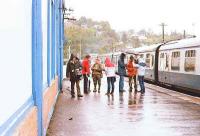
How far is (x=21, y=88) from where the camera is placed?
21.3 ft

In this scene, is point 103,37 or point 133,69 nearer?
point 133,69

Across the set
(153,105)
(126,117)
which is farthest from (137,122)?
(153,105)

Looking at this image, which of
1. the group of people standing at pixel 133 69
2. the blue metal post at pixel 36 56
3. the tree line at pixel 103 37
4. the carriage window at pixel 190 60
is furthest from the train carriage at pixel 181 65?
the tree line at pixel 103 37

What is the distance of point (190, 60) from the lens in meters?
22.7

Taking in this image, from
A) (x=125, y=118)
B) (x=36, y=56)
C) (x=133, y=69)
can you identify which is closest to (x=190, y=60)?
(x=133, y=69)

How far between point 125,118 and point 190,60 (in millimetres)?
10404

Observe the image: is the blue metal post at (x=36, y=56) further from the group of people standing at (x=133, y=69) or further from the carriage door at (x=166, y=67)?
the carriage door at (x=166, y=67)

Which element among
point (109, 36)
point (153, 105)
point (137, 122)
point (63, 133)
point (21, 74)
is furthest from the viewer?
point (109, 36)

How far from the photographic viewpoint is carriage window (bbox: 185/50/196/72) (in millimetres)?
22203

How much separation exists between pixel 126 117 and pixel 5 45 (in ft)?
28.2

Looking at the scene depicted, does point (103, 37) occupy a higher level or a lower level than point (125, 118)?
higher

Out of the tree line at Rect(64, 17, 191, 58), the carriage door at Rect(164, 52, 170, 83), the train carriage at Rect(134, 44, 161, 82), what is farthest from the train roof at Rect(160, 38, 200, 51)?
the tree line at Rect(64, 17, 191, 58)

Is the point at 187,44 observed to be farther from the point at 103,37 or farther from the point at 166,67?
the point at 103,37

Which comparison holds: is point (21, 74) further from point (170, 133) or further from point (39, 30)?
point (170, 133)
